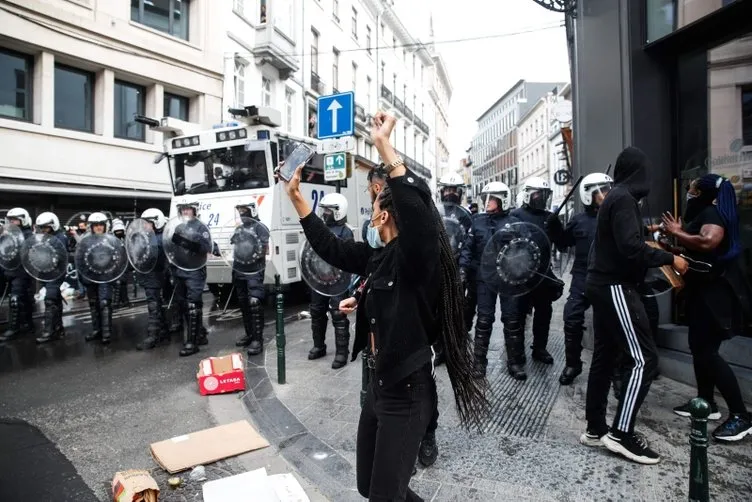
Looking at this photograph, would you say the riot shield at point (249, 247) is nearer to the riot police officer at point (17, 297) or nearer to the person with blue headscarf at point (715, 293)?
the riot police officer at point (17, 297)

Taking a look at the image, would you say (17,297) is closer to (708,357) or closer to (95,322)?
(95,322)

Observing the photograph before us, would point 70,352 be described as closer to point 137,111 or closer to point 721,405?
point 721,405

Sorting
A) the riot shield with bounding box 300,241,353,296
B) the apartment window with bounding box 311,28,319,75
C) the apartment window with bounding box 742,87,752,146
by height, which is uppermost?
the apartment window with bounding box 311,28,319,75

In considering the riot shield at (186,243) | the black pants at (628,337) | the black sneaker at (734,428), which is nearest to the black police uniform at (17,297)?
the riot shield at (186,243)

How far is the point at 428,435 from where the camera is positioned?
3.43m

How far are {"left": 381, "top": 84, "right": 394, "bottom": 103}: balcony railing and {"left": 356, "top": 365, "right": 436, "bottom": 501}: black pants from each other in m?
34.5

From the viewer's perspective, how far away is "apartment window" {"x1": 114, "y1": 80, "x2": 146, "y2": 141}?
51.7ft

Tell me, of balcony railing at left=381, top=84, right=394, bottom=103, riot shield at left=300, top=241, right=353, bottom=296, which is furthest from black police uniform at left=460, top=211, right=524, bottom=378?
balcony railing at left=381, top=84, right=394, bottom=103

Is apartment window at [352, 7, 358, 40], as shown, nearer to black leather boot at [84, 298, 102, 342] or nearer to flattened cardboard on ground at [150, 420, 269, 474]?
black leather boot at [84, 298, 102, 342]

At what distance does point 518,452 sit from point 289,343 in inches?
174

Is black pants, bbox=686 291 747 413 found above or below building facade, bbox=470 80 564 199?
below

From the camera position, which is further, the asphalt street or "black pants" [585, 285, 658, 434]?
the asphalt street

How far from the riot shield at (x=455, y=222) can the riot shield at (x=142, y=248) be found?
177 inches

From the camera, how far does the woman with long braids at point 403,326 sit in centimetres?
202
